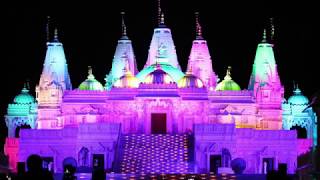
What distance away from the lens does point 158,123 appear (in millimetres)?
41031

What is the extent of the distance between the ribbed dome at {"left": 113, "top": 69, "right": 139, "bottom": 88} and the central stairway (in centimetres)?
445

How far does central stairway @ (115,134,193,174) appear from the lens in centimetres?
3481

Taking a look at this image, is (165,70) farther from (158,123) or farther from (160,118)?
(158,123)

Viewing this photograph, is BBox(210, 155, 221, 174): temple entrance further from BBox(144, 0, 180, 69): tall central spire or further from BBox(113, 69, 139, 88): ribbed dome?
BBox(144, 0, 180, 69): tall central spire

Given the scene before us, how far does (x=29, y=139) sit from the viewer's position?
3841 cm

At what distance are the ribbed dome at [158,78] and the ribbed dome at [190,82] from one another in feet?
1.78

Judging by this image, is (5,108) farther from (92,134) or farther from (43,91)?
(92,134)

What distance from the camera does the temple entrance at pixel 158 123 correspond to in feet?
133

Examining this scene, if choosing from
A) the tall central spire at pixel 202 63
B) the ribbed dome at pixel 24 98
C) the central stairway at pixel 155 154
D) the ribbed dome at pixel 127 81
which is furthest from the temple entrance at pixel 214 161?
the ribbed dome at pixel 24 98

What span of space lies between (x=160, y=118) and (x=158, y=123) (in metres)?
0.27

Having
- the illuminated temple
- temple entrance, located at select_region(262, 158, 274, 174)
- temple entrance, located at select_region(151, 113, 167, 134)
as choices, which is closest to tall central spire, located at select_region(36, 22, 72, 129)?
the illuminated temple

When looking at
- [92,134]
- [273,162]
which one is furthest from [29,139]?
[273,162]

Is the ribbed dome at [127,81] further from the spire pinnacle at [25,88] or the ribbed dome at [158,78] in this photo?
the spire pinnacle at [25,88]

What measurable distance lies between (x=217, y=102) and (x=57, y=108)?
8.04 metres
